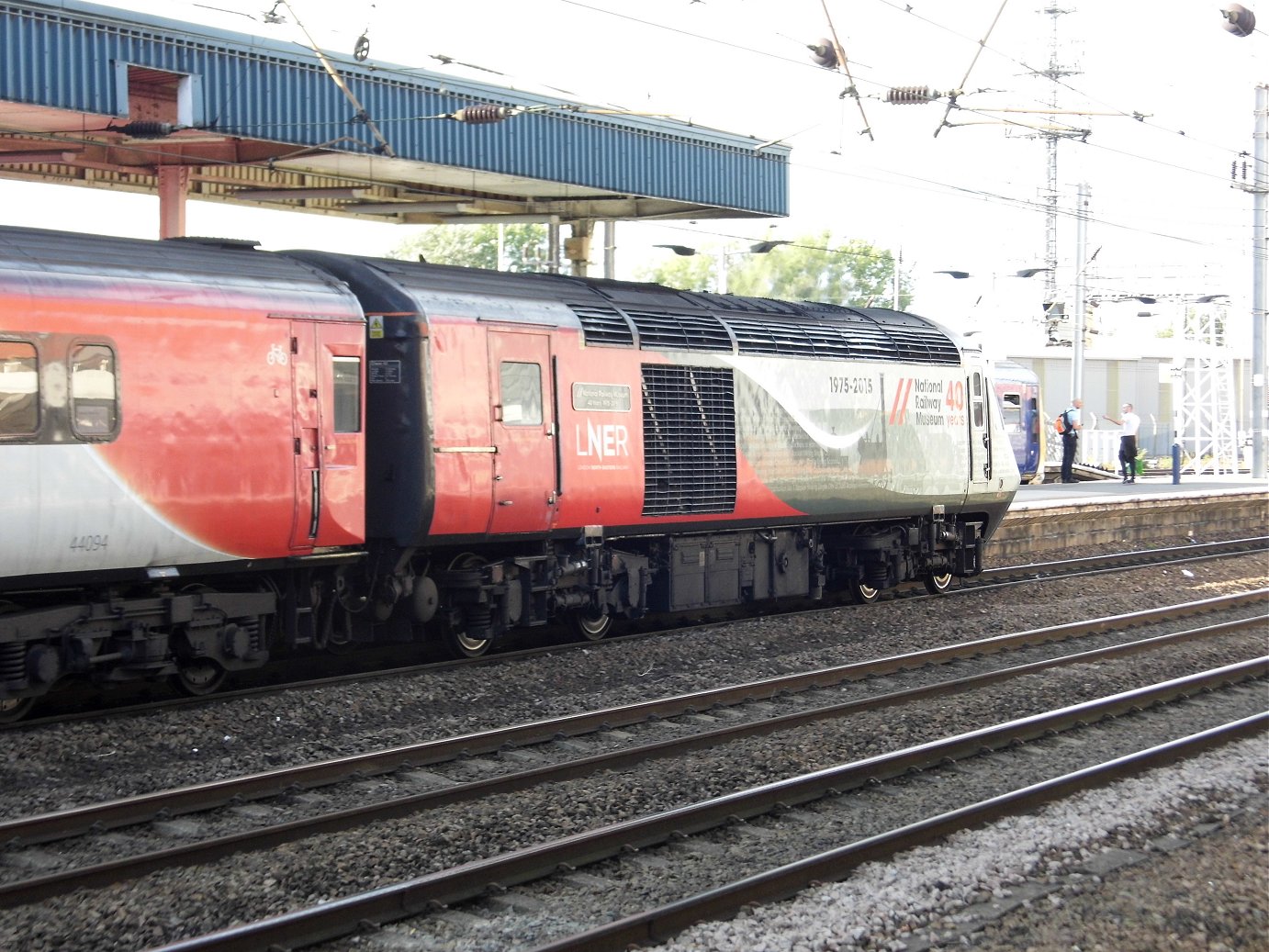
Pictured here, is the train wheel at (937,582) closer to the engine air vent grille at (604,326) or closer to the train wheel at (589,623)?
the train wheel at (589,623)

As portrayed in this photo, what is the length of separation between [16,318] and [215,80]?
758cm

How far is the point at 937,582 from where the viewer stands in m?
18.3

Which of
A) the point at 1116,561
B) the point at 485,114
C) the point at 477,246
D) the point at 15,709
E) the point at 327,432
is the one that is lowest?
the point at 1116,561

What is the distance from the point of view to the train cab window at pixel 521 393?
12192 mm

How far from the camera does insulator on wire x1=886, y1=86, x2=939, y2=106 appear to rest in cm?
1491

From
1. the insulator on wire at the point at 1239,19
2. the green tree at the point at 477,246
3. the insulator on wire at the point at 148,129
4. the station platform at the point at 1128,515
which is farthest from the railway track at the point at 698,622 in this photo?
the green tree at the point at 477,246

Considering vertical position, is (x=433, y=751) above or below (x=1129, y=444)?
below

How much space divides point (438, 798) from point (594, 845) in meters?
1.25

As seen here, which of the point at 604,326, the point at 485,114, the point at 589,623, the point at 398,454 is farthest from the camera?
the point at 485,114

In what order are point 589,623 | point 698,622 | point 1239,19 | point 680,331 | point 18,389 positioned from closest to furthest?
point 18,389 → point 680,331 → point 589,623 → point 1239,19 → point 698,622

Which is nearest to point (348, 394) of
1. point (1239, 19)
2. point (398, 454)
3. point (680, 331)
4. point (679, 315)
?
point (398, 454)

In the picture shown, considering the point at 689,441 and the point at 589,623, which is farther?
the point at 589,623

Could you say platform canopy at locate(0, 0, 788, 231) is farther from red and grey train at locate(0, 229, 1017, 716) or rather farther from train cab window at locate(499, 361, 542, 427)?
train cab window at locate(499, 361, 542, 427)

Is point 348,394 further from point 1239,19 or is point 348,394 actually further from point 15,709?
point 1239,19
